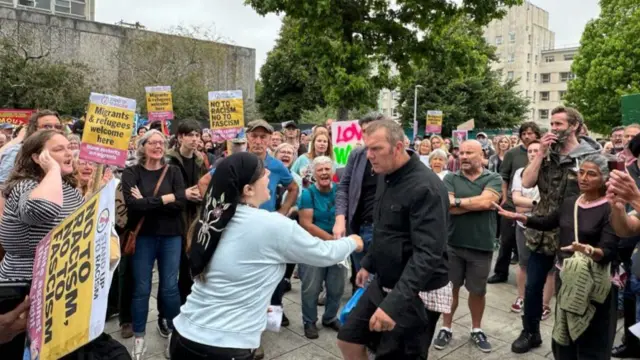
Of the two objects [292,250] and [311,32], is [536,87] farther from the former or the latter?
[292,250]

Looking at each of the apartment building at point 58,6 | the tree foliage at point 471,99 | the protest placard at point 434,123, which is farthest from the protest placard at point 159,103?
the tree foliage at point 471,99

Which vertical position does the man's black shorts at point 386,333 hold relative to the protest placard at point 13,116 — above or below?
below

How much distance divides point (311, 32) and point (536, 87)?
215ft

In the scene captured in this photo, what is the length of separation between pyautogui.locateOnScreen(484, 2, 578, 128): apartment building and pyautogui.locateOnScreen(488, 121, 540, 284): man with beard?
65375 mm

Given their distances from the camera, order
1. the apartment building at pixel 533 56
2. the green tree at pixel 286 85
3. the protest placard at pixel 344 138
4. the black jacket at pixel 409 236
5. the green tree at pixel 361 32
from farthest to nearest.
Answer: the apartment building at pixel 533 56, the green tree at pixel 286 85, the green tree at pixel 361 32, the protest placard at pixel 344 138, the black jacket at pixel 409 236

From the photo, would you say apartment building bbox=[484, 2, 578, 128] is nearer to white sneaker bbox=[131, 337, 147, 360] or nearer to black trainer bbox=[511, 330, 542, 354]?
black trainer bbox=[511, 330, 542, 354]

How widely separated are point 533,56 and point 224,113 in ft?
236

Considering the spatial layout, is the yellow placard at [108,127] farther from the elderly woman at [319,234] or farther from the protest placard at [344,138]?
the protest placard at [344,138]

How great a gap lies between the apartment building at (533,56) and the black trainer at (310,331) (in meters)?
68.3

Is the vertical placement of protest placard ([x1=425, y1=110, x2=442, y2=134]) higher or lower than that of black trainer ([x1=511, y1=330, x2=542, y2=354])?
higher

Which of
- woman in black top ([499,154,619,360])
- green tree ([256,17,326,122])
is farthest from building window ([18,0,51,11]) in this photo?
woman in black top ([499,154,619,360])

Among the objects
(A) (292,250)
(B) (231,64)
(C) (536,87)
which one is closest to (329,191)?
(A) (292,250)

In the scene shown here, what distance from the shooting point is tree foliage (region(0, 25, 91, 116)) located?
20562 millimetres

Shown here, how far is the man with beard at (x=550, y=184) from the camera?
4.11m
